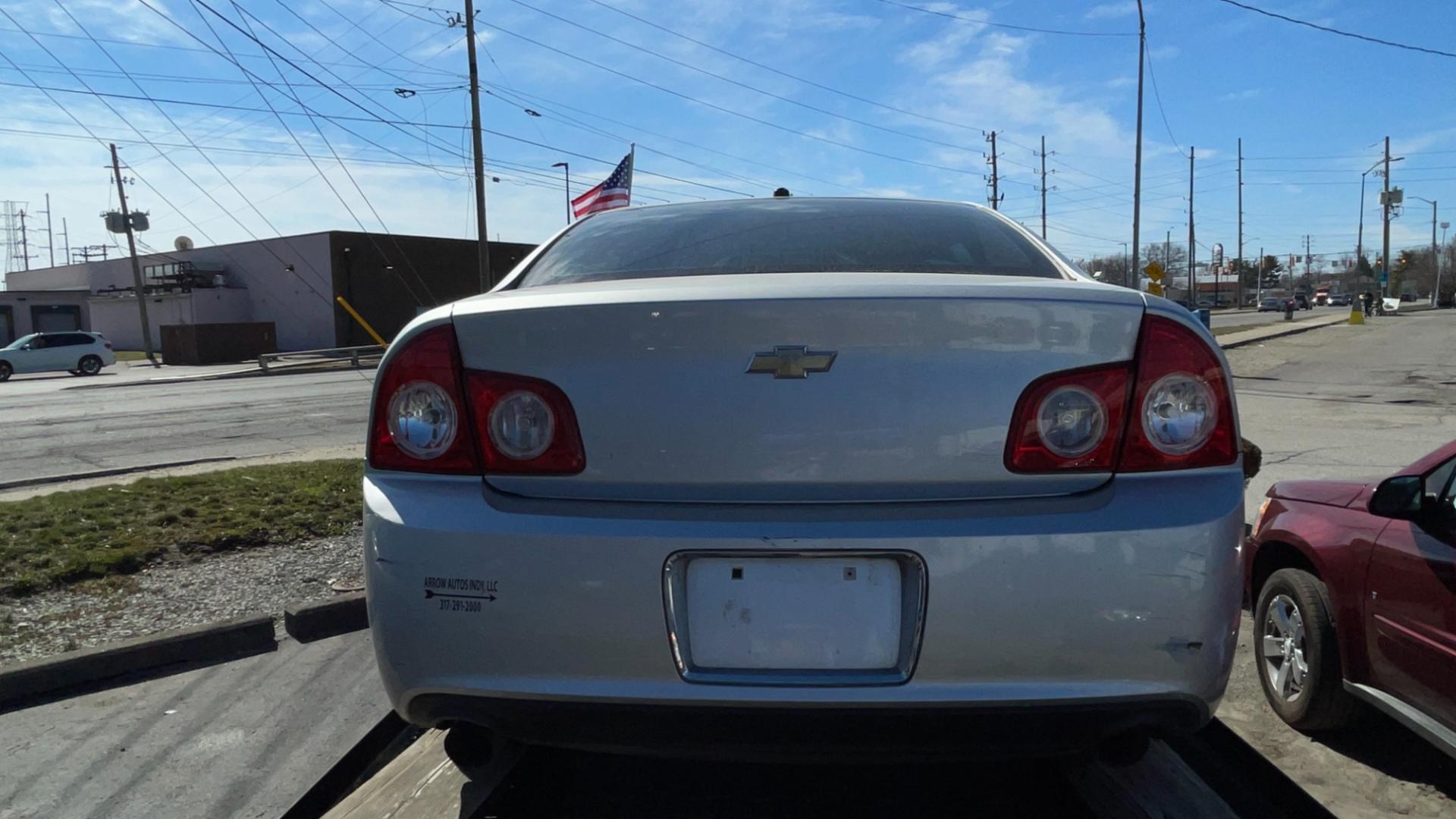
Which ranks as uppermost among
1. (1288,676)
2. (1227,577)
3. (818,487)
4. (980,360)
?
(980,360)

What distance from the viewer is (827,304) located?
2.13m

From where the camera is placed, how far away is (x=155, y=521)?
19.9ft

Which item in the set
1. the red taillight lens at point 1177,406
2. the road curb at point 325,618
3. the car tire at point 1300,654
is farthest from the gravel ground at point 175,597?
the car tire at point 1300,654

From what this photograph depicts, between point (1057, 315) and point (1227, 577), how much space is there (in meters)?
0.61

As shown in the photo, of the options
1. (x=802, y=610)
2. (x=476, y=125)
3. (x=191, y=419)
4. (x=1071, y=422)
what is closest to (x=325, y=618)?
(x=802, y=610)

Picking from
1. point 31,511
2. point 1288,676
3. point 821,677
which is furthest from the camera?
point 31,511

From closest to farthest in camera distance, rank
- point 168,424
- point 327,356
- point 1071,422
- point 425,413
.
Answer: point 1071,422 < point 425,413 < point 168,424 < point 327,356

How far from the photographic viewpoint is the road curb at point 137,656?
147 inches

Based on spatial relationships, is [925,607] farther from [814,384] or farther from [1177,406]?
[1177,406]

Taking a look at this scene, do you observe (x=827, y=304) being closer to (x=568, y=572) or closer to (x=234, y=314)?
(x=568, y=572)

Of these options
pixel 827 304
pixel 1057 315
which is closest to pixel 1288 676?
pixel 1057 315

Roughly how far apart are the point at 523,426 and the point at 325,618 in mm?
2697

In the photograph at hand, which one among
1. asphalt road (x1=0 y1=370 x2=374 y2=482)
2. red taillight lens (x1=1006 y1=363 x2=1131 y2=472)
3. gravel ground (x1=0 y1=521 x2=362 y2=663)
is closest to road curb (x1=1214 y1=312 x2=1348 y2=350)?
asphalt road (x1=0 y1=370 x2=374 y2=482)

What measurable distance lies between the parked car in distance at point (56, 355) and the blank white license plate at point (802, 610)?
41.2 m
